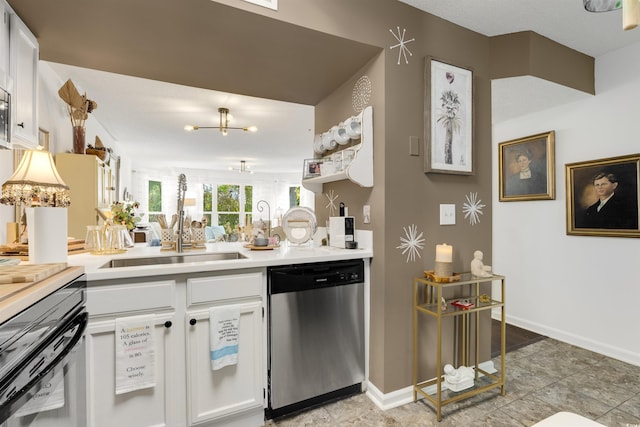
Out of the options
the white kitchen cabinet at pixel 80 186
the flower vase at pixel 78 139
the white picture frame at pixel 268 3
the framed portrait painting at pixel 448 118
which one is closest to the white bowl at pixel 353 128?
the framed portrait painting at pixel 448 118

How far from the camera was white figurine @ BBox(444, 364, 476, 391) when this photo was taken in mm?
1891

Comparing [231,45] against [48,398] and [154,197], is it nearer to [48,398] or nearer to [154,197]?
[48,398]

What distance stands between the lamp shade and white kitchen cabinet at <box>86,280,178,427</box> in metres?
0.72

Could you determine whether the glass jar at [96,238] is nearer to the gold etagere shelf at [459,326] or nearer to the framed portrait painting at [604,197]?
the gold etagere shelf at [459,326]

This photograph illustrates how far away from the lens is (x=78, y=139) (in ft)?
9.64

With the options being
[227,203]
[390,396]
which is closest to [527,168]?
[390,396]

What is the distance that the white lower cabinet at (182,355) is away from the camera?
1.38 m

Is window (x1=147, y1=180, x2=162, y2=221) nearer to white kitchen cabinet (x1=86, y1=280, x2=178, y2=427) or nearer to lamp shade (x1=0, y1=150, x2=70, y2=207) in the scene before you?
lamp shade (x1=0, y1=150, x2=70, y2=207)

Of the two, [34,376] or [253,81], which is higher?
[253,81]

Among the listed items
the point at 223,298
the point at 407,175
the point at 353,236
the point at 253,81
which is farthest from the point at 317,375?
the point at 253,81

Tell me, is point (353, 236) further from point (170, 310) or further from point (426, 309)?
point (170, 310)

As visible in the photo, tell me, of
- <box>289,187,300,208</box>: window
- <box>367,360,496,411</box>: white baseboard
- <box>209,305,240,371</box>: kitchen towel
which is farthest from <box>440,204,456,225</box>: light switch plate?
<box>289,187,300,208</box>: window

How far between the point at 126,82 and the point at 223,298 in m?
2.76

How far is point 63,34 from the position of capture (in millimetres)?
1701
